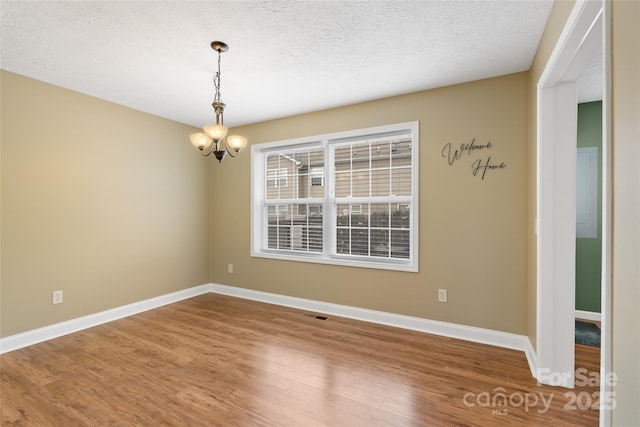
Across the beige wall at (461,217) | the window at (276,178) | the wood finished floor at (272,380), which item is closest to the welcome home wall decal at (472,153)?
the beige wall at (461,217)

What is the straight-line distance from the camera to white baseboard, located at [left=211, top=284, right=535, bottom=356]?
2.81 metres

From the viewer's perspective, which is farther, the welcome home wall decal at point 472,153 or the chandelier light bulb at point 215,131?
the welcome home wall decal at point 472,153

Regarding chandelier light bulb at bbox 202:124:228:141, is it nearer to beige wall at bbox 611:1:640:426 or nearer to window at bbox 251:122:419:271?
window at bbox 251:122:419:271

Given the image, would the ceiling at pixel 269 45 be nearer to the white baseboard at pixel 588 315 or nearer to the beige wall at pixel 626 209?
the beige wall at pixel 626 209

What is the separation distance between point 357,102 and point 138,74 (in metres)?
2.27

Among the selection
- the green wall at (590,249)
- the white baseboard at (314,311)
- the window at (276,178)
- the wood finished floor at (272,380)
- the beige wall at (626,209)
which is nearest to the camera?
the beige wall at (626,209)

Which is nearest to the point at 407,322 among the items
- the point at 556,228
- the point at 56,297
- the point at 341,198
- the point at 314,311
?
the point at 314,311

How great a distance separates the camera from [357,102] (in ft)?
11.7

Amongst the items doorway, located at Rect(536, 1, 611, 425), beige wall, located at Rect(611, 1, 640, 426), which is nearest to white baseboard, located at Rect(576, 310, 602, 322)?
doorway, located at Rect(536, 1, 611, 425)

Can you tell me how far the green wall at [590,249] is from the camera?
11.7ft

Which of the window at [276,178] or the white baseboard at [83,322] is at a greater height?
the window at [276,178]

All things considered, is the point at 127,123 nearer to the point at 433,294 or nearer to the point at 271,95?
the point at 271,95

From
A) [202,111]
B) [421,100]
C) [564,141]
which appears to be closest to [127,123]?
[202,111]

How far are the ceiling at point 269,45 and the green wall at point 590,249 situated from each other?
162 centimetres
